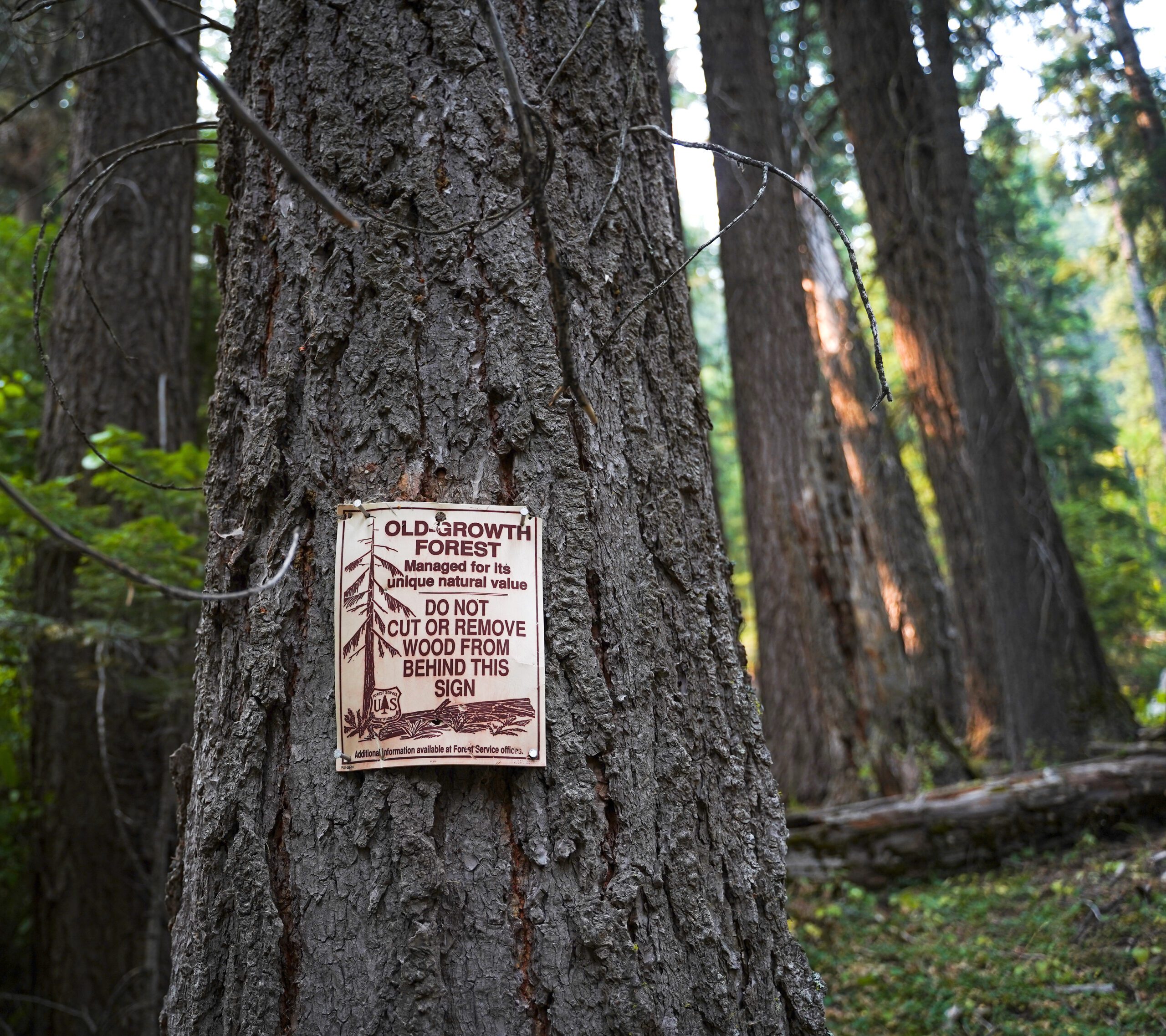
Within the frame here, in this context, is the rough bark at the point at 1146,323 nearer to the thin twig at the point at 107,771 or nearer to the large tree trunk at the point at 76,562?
the large tree trunk at the point at 76,562

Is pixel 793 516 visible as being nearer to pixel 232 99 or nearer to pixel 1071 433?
pixel 232 99

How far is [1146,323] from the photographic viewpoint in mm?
16844

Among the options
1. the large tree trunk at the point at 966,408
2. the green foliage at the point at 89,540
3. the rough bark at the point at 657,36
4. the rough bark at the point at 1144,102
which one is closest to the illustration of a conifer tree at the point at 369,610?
the green foliage at the point at 89,540

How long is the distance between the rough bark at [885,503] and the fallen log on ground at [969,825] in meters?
3.76

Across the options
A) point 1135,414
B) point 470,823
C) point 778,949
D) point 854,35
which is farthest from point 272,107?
point 1135,414

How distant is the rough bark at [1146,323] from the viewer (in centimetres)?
1541

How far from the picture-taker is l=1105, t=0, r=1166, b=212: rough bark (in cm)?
1065

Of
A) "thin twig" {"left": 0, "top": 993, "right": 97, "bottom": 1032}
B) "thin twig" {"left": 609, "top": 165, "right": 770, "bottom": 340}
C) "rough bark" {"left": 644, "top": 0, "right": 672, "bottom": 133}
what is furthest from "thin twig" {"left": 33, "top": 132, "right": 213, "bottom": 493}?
"thin twig" {"left": 0, "top": 993, "right": 97, "bottom": 1032}

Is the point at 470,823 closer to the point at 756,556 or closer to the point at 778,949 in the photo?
the point at 778,949

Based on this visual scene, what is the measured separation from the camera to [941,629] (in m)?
8.71

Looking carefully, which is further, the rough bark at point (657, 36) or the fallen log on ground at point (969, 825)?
the fallen log on ground at point (969, 825)

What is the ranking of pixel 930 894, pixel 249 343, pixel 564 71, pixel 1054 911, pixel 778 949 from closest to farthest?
pixel 778 949, pixel 249 343, pixel 564 71, pixel 1054 911, pixel 930 894

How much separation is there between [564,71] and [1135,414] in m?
32.0

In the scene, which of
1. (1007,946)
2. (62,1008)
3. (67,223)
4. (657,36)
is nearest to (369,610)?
(67,223)
